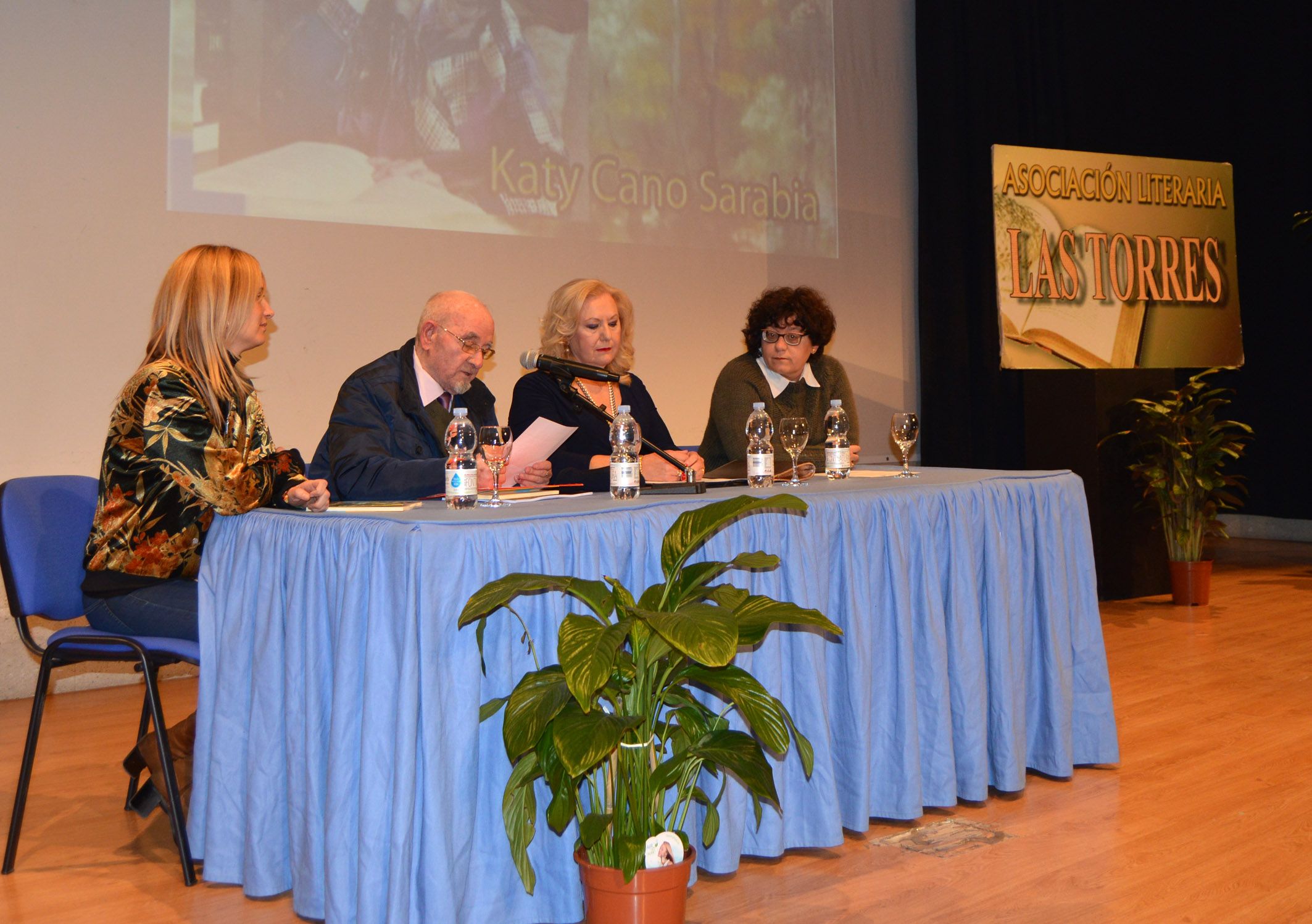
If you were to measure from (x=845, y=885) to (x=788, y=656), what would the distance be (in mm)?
477

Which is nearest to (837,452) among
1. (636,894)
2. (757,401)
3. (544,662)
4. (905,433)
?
(905,433)

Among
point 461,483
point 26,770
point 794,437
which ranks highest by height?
point 794,437

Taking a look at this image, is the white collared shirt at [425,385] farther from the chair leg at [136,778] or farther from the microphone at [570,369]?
the chair leg at [136,778]

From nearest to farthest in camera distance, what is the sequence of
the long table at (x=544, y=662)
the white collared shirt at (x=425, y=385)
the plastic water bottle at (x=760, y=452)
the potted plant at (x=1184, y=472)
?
1. the long table at (x=544, y=662)
2. the plastic water bottle at (x=760, y=452)
3. the white collared shirt at (x=425, y=385)
4. the potted plant at (x=1184, y=472)

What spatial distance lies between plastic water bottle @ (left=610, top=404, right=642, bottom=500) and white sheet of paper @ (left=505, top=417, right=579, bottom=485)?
0.23 meters

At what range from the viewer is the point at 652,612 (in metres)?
1.89

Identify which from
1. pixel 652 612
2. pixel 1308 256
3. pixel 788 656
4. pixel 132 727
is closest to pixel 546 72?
pixel 132 727

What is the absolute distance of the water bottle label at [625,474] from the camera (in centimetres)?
259

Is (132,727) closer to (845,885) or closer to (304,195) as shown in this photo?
(304,195)

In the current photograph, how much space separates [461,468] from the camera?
2453 mm

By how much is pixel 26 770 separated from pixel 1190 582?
5.00 m

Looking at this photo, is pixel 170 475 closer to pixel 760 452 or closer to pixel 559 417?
pixel 559 417

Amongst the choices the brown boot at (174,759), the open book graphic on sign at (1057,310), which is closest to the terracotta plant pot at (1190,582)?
the open book graphic on sign at (1057,310)

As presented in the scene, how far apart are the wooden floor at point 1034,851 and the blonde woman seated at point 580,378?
130 cm
